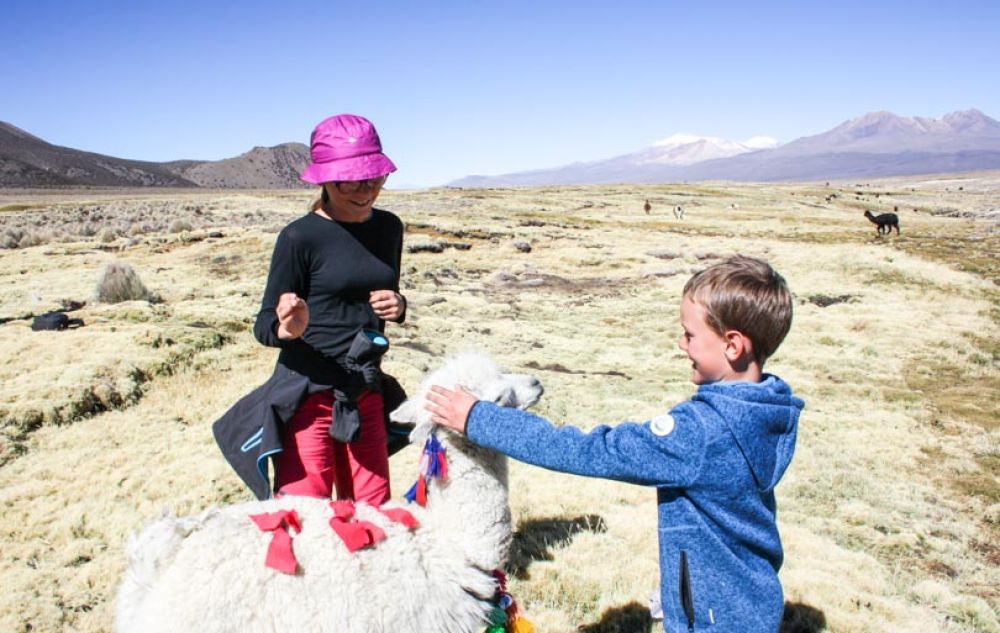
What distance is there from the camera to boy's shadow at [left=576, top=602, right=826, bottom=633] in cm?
411

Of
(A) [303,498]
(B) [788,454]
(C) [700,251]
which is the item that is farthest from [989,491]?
(C) [700,251]

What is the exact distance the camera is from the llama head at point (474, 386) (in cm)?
246

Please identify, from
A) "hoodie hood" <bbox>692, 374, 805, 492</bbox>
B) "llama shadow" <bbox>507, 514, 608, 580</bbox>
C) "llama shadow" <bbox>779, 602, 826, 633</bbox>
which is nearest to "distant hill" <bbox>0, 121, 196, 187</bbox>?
"llama shadow" <bbox>507, 514, 608, 580</bbox>

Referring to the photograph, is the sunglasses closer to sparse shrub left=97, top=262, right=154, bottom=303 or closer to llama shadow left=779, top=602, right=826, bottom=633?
llama shadow left=779, top=602, right=826, bottom=633

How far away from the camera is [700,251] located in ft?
81.4

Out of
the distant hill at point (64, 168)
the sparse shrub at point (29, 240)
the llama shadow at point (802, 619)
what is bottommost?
the llama shadow at point (802, 619)

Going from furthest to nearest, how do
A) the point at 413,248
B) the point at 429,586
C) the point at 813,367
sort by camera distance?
the point at 413,248 → the point at 813,367 → the point at 429,586

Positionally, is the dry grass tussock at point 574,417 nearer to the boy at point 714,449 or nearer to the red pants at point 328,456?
the red pants at point 328,456

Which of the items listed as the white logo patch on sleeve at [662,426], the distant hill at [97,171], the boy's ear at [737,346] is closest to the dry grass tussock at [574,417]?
the white logo patch on sleeve at [662,426]

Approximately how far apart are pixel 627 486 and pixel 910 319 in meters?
12.1

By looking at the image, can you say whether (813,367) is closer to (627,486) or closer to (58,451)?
(627,486)

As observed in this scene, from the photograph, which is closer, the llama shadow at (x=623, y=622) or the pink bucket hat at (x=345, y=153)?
the pink bucket hat at (x=345, y=153)

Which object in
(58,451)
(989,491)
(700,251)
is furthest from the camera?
(700,251)

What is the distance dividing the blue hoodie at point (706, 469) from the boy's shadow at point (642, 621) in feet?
7.11
